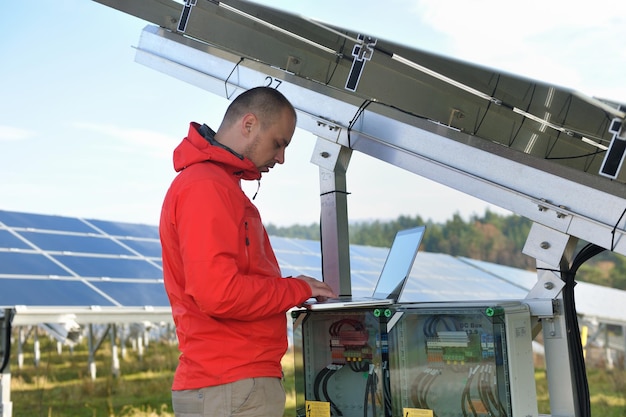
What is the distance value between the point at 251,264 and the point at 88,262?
4964 millimetres

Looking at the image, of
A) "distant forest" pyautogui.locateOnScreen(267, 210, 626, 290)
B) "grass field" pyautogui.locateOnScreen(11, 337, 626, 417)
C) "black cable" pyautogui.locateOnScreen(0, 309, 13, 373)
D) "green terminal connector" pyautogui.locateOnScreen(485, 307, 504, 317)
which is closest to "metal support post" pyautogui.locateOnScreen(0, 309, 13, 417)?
"black cable" pyautogui.locateOnScreen(0, 309, 13, 373)

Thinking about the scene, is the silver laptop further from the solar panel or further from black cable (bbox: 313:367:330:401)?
the solar panel

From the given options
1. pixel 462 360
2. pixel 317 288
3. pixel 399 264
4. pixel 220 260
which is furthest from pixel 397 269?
pixel 220 260

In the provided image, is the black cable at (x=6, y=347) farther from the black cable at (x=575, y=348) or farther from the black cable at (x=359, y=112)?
the black cable at (x=575, y=348)

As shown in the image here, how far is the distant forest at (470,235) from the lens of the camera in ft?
118

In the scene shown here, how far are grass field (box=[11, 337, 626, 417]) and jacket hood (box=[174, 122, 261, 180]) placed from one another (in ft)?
20.0

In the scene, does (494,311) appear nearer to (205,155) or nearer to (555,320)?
(555,320)

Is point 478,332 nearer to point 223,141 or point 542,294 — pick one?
point 542,294

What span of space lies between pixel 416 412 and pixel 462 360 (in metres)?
0.24

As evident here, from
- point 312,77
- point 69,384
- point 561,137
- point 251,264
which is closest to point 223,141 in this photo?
point 251,264

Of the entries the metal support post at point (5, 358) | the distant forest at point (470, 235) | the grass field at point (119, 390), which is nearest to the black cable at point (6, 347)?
the metal support post at point (5, 358)

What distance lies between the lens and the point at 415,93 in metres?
2.89

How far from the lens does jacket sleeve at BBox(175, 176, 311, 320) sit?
1892 millimetres

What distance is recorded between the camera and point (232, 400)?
1984mm
